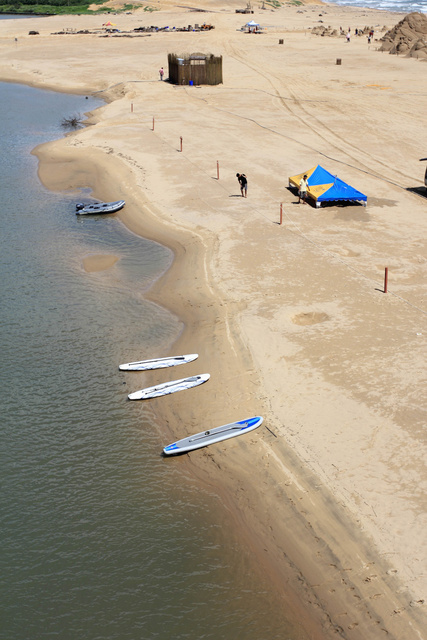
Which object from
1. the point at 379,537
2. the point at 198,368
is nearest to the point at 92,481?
the point at 198,368

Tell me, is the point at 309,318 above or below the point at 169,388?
above

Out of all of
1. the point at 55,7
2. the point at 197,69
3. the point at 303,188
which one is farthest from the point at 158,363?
the point at 55,7

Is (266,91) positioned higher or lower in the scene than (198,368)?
higher

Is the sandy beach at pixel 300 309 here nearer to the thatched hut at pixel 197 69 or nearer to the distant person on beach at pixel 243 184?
the distant person on beach at pixel 243 184

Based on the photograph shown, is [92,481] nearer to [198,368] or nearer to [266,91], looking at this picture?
[198,368]

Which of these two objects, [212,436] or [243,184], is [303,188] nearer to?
[243,184]

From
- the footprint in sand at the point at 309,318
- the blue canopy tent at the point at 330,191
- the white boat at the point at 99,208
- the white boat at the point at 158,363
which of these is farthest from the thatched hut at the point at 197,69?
the white boat at the point at 158,363
